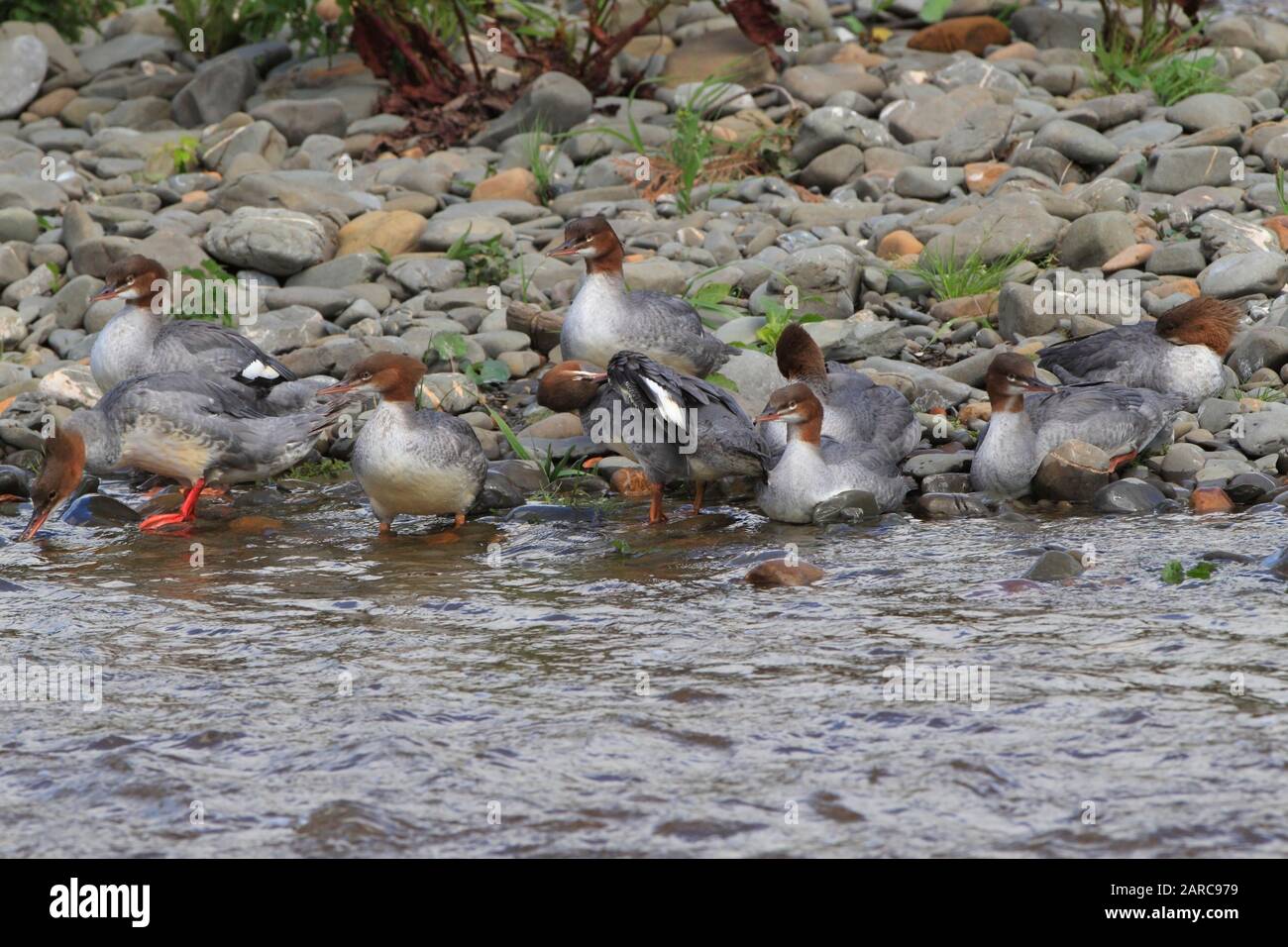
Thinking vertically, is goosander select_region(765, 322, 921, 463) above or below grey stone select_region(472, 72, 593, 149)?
below

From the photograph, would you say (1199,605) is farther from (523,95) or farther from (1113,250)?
(523,95)

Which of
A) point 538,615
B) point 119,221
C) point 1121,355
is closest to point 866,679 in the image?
point 538,615

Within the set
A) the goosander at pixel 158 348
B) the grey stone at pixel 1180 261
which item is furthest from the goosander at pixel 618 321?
the grey stone at pixel 1180 261

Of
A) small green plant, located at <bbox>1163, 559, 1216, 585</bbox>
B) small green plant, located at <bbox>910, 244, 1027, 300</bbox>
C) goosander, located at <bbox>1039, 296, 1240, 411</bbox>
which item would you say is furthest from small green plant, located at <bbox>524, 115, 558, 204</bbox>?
small green plant, located at <bbox>1163, 559, 1216, 585</bbox>

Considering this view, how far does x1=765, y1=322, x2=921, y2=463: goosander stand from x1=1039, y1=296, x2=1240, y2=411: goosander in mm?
1102

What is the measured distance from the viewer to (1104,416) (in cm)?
747

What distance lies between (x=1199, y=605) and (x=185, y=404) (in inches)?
190

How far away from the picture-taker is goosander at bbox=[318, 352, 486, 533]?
6.98m

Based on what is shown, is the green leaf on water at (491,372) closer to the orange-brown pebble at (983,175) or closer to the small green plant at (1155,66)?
the orange-brown pebble at (983,175)

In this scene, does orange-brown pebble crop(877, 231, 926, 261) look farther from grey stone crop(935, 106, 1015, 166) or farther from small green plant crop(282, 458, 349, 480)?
small green plant crop(282, 458, 349, 480)

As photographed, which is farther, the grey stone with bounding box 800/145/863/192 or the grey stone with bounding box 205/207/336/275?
the grey stone with bounding box 800/145/863/192

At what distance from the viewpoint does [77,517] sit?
25.2 ft

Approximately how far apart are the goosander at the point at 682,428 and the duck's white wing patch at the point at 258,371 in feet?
6.90

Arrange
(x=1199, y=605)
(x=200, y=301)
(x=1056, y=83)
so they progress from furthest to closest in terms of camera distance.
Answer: (x=1056, y=83) < (x=200, y=301) < (x=1199, y=605)
